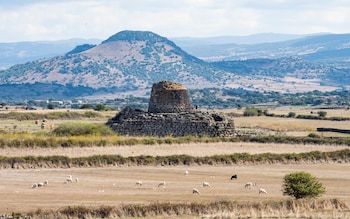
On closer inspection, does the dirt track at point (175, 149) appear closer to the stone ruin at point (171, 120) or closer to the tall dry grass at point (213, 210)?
the stone ruin at point (171, 120)

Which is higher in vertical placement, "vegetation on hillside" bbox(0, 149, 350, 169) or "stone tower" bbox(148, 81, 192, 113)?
"stone tower" bbox(148, 81, 192, 113)

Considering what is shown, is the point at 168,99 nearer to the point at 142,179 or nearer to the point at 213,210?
the point at 142,179

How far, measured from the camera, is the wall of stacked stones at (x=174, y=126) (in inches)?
2244

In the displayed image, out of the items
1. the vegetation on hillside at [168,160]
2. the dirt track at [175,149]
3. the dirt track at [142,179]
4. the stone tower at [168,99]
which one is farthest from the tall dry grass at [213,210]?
the stone tower at [168,99]

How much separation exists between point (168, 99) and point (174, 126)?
2.43m

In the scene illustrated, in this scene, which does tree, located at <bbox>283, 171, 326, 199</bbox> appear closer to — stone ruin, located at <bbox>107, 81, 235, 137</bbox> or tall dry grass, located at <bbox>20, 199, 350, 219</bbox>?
tall dry grass, located at <bbox>20, 199, 350, 219</bbox>

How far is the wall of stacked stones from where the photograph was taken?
187 feet

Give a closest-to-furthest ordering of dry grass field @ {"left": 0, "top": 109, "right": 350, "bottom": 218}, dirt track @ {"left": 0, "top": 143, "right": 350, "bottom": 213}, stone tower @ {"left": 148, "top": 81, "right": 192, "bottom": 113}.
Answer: dry grass field @ {"left": 0, "top": 109, "right": 350, "bottom": 218}
dirt track @ {"left": 0, "top": 143, "right": 350, "bottom": 213}
stone tower @ {"left": 148, "top": 81, "right": 192, "bottom": 113}

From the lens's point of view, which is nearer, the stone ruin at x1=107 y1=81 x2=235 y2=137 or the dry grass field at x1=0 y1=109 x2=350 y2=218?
the dry grass field at x1=0 y1=109 x2=350 y2=218

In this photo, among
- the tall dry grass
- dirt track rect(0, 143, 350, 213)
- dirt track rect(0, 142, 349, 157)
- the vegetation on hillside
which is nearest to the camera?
the tall dry grass

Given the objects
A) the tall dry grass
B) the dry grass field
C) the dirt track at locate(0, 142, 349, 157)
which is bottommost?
the dirt track at locate(0, 142, 349, 157)

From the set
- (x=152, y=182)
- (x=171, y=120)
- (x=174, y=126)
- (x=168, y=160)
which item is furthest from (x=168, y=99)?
(x=152, y=182)

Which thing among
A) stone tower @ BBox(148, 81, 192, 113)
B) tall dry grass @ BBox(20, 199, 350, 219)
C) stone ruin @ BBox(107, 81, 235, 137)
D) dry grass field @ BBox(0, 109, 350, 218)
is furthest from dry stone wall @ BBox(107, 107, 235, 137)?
tall dry grass @ BBox(20, 199, 350, 219)

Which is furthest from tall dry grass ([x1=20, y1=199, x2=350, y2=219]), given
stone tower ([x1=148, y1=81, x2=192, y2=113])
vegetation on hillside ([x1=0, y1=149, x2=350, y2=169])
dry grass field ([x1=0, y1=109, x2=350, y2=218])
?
stone tower ([x1=148, y1=81, x2=192, y2=113])
